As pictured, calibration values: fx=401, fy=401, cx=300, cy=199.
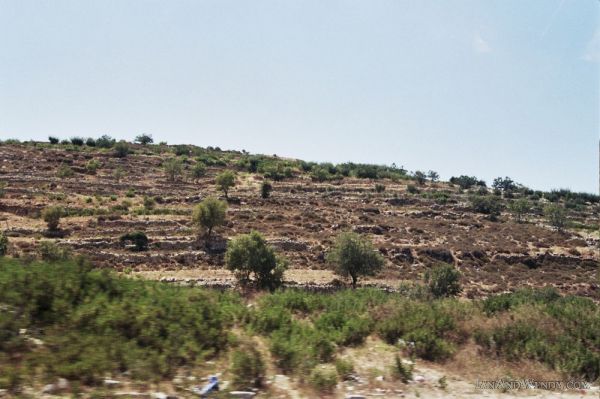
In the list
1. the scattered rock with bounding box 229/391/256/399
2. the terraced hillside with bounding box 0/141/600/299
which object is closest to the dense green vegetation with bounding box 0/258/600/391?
the scattered rock with bounding box 229/391/256/399

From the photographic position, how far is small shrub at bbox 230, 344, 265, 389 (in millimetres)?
5992

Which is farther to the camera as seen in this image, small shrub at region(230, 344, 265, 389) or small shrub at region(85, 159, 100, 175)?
small shrub at region(85, 159, 100, 175)

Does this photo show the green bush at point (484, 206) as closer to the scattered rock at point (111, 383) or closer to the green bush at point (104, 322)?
the green bush at point (104, 322)

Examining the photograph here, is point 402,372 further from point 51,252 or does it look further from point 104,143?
point 104,143

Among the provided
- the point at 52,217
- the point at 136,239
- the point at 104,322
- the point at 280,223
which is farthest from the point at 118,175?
the point at 104,322

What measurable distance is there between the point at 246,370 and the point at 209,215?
→ 1426 inches

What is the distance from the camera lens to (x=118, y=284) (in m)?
8.34

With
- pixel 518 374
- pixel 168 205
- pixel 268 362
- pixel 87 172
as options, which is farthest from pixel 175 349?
pixel 87 172

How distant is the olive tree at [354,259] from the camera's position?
112ft

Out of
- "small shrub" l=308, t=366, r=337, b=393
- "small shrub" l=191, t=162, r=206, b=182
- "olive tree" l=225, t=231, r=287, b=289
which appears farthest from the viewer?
"small shrub" l=191, t=162, r=206, b=182

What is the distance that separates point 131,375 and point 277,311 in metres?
3.62

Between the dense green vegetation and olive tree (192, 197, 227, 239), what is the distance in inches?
1266

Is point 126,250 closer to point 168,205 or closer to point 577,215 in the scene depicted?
point 168,205

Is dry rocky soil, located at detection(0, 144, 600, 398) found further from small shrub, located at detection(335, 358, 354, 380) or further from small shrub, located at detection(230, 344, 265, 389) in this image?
small shrub, located at detection(335, 358, 354, 380)
